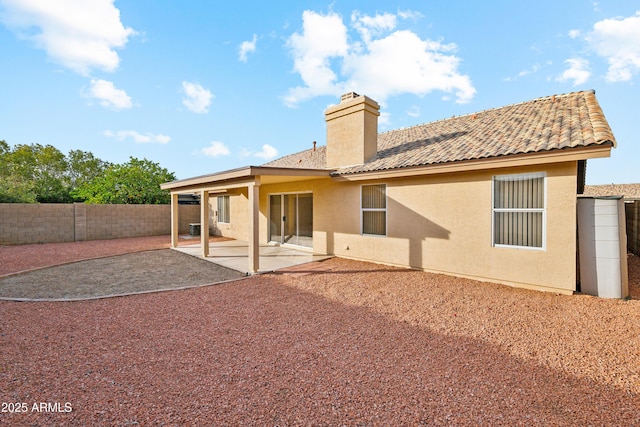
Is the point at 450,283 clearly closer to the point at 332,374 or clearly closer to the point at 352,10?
the point at 332,374

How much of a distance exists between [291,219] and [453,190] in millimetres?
7352

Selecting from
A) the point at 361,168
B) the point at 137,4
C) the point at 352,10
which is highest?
the point at 352,10

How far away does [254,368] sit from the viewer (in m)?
3.41

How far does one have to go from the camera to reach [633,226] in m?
10.8

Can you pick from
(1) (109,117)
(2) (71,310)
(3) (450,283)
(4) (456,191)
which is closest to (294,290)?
(3) (450,283)

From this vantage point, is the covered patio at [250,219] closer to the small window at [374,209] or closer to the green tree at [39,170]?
the small window at [374,209]

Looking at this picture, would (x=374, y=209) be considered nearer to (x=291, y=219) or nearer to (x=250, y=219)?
(x=250, y=219)

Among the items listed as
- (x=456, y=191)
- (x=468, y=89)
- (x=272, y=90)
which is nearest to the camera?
(x=456, y=191)

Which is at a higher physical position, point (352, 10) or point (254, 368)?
point (352, 10)

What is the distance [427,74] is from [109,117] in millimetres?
21531

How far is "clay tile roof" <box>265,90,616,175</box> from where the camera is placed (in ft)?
20.5

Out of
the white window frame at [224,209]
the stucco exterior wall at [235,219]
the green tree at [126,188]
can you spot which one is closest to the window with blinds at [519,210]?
the stucco exterior wall at [235,219]

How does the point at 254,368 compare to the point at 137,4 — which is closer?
the point at 254,368

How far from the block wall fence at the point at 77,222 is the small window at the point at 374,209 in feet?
50.7
